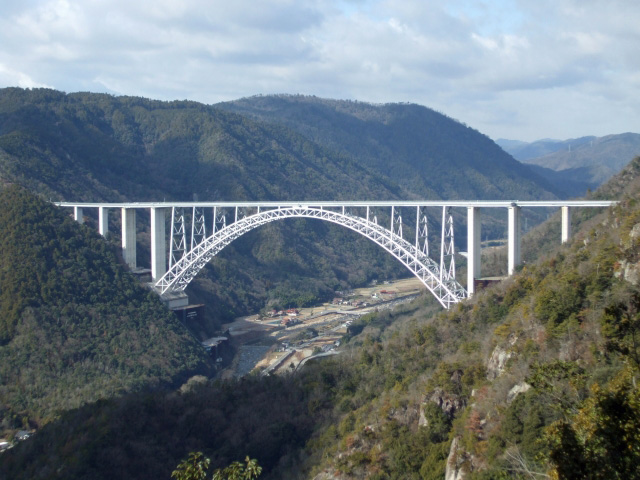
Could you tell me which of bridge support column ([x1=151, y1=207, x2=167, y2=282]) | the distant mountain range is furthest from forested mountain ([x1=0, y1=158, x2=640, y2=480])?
the distant mountain range

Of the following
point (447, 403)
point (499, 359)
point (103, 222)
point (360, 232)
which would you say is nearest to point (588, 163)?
point (103, 222)

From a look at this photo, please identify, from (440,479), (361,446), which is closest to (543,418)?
(440,479)

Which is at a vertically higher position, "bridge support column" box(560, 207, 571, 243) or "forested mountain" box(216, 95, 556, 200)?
"forested mountain" box(216, 95, 556, 200)

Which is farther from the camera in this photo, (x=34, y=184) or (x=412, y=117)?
(x=412, y=117)

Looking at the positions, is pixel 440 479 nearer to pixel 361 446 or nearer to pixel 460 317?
pixel 361 446

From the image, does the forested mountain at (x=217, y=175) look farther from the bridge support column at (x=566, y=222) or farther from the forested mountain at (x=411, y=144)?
the bridge support column at (x=566, y=222)

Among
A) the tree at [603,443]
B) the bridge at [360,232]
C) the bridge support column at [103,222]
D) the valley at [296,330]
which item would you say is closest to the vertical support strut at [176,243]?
the bridge at [360,232]

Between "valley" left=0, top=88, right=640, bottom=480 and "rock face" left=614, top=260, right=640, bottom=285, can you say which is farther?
"rock face" left=614, top=260, right=640, bottom=285

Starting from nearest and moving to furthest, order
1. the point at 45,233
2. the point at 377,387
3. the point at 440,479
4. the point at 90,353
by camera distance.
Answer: the point at 440,479 → the point at 377,387 → the point at 90,353 → the point at 45,233

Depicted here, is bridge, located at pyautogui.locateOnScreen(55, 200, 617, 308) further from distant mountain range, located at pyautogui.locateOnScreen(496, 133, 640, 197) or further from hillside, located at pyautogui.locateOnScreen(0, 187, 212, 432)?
distant mountain range, located at pyautogui.locateOnScreen(496, 133, 640, 197)
